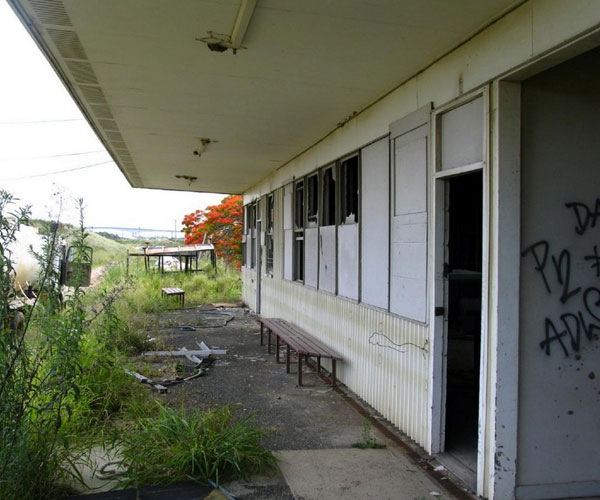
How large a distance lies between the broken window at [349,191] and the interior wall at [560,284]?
276cm

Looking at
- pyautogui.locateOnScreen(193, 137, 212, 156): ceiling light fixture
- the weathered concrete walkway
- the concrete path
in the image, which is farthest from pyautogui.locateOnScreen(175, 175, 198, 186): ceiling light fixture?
the concrete path

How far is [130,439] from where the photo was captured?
3.79 meters

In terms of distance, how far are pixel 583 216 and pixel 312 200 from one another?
4.68 metres

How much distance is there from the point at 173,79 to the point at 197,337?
221 inches

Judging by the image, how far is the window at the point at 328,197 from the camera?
6836 mm

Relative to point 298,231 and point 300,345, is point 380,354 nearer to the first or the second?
point 300,345

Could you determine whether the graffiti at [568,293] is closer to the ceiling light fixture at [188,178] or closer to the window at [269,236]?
the window at [269,236]

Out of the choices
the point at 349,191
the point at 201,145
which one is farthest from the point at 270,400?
the point at 201,145

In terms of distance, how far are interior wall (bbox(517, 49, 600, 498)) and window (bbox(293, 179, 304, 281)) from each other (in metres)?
5.04

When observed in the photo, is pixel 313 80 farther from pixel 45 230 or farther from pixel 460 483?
pixel 460 483

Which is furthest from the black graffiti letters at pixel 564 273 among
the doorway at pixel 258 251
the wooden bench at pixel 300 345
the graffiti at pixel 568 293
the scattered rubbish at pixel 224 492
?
the doorway at pixel 258 251

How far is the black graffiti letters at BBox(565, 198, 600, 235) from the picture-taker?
3416 mm

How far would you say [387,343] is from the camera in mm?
4996

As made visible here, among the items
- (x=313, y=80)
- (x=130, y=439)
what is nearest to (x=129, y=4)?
(x=313, y=80)
